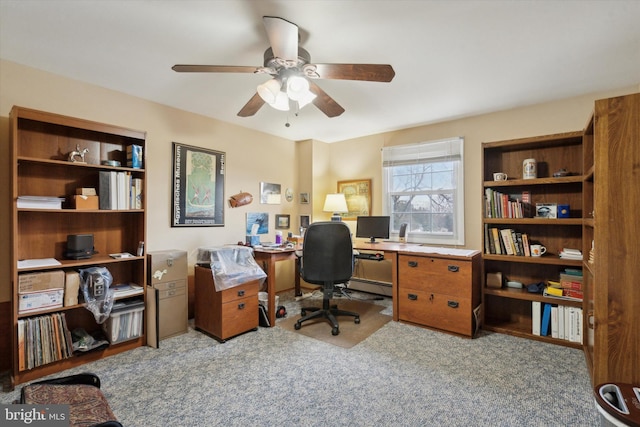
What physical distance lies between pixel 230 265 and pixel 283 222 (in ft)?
5.60

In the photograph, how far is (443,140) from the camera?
12.3 feet

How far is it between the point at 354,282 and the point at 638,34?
145 inches

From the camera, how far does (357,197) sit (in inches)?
179

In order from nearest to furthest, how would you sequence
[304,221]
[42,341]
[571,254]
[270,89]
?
[270,89] < [42,341] < [571,254] < [304,221]

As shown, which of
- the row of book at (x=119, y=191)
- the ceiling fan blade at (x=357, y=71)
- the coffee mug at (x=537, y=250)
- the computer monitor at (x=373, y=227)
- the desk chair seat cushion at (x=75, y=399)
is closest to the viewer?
the desk chair seat cushion at (x=75, y=399)

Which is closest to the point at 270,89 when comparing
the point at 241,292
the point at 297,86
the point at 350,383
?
the point at 297,86

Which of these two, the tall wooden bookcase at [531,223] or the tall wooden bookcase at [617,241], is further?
the tall wooden bookcase at [531,223]

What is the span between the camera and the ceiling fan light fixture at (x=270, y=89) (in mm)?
1963

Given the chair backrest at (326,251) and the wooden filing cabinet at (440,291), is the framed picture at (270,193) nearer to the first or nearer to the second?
the chair backrest at (326,251)

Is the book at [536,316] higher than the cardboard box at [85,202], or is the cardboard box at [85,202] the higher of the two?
the cardboard box at [85,202]

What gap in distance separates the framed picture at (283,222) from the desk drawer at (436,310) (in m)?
2.02

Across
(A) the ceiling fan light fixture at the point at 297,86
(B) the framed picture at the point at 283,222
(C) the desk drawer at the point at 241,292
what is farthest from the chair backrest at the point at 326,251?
(B) the framed picture at the point at 283,222

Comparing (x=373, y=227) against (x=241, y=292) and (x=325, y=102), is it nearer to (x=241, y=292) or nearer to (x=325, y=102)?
(x=241, y=292)

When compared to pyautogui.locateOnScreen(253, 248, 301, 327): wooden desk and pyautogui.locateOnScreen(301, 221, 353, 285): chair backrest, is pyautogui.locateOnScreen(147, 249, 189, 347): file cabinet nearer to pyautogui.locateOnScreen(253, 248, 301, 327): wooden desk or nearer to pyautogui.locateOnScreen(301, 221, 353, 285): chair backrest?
pyautogui.locateOnScreen(253, 248, 301, 327): wooden desk
